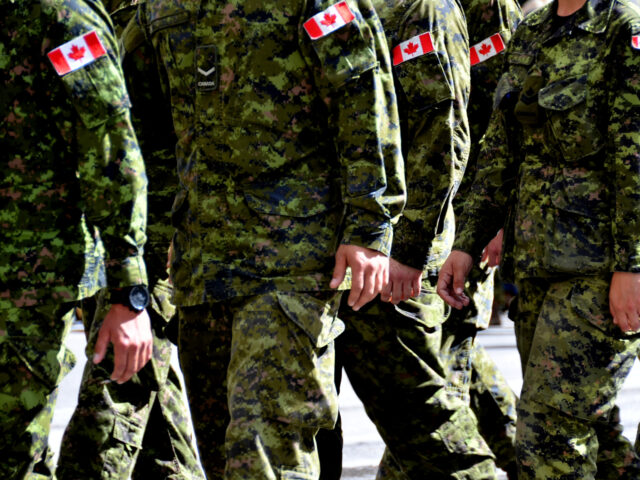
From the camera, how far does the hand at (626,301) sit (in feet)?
12.4

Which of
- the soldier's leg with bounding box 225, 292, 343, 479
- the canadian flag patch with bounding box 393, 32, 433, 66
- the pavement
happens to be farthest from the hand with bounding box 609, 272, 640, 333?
the pavement

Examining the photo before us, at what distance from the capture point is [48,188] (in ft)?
11.2

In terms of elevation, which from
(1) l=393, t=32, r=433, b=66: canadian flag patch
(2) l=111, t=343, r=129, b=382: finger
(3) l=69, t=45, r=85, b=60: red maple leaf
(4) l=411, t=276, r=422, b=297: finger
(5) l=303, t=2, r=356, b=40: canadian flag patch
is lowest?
(4) l=411, t=276, r=422, b=297: finger

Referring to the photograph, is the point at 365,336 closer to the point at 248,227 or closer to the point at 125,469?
the point at 248,227

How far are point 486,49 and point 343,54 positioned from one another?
162 centimetres

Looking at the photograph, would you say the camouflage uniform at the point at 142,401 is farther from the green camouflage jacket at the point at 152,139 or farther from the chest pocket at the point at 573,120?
the chest pocket at the point at 573,120

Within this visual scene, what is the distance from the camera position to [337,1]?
3.62 meters

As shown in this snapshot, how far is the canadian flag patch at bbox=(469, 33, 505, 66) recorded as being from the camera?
5.05 meters

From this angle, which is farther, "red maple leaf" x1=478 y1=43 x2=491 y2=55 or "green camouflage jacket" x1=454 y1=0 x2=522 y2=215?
"red maple leaf" x1=478 y1=43 x2=491 y2=55

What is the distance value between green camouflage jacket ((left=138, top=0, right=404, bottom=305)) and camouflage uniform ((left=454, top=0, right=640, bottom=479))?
654mm

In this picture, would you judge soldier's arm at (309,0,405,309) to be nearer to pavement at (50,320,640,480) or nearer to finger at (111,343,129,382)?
finger at (111,343,129,382)

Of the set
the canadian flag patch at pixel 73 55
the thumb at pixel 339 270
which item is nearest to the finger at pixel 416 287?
the thumb at pixel 339 270

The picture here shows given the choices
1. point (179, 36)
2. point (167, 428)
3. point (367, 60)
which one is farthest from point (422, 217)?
point (167, 428)

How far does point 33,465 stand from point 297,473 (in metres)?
0.76
